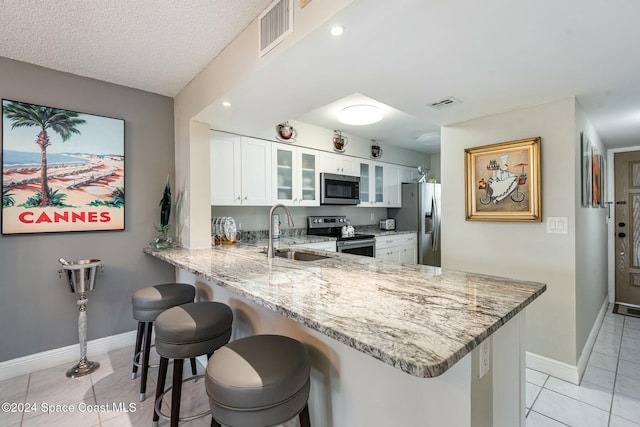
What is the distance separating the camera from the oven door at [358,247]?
378 centimetres

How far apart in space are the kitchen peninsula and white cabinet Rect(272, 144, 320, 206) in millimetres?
1948

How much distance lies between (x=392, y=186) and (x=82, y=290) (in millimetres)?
4337

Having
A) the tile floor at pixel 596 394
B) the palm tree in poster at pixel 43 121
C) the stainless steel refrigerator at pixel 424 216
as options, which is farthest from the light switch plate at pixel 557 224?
the palm tree in poster at pixel 43 121

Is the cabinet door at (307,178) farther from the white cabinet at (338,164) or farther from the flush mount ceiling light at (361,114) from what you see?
the flush mount ceiling light at (361,114)

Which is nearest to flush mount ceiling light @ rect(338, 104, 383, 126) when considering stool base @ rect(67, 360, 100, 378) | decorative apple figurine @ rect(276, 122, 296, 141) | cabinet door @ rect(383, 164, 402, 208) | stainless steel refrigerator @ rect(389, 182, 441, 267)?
decorative apple figurine @ rect(276, 122, 296, 141)

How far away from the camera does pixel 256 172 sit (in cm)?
337

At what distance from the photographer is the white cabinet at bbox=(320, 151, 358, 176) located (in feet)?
13.4

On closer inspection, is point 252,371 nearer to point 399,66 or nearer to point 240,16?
point 399,66

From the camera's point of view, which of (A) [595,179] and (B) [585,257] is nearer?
(B) [585,257]

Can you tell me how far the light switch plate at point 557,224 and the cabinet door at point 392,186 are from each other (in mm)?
2765

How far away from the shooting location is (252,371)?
42.4 inches

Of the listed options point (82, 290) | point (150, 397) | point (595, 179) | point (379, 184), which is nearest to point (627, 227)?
point (595, 179)

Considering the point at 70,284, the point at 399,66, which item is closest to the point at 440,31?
the point at 399,66

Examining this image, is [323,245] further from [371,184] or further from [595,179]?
[595,179]
